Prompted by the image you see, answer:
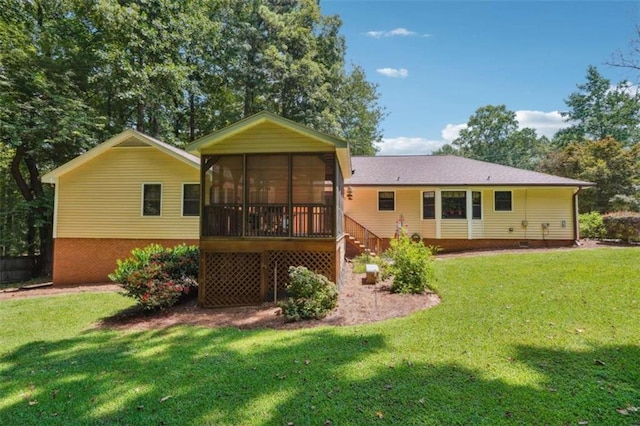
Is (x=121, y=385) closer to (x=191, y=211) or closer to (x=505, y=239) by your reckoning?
(x=191, y=211)

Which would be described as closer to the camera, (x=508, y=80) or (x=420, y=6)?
(x=420, y=6)

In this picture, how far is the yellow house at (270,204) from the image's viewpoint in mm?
8703

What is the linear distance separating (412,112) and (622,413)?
76.1 ft

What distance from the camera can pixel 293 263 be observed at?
9078 mm

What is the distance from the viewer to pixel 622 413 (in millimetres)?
3268

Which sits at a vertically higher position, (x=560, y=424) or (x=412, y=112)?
(x=412, y=112)

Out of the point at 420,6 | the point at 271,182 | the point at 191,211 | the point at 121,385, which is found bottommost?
the point at 121,385

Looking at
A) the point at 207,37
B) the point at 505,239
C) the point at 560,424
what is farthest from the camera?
the point at 207,37

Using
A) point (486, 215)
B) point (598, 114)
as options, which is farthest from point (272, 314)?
point (598, 114)

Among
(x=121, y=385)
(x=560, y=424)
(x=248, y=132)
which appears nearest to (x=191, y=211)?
(x=248, y=132)

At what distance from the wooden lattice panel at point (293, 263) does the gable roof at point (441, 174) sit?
7.50 m

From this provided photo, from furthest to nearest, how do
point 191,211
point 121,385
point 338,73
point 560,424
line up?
1. point 338,73
2. point 191,211
3. point 121,385
4. point 560,424

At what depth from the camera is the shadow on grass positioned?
134 inches

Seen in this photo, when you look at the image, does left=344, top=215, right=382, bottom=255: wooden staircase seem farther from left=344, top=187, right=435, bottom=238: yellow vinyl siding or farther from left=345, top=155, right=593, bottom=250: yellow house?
left=344, top=187, right=435, bottom=238: yellow vinyl siding
